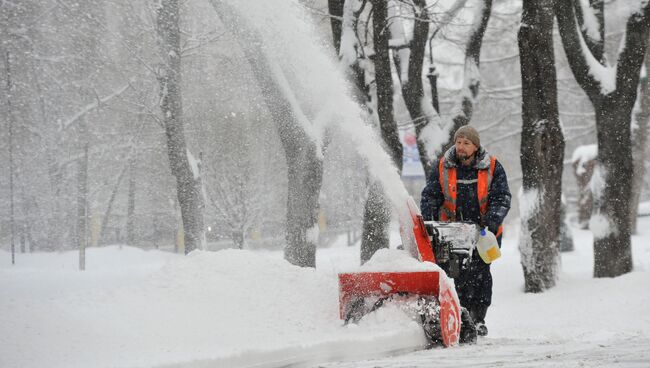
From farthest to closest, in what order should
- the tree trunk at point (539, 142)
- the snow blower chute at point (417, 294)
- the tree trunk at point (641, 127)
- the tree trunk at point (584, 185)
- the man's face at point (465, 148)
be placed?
the tree trunk at point (584, 185)
the tree trunk at point (641, 127)
the tree trunk at point (539, 142)
the man's face at point (465, 148)
the snow blower chute at point (417, 294)

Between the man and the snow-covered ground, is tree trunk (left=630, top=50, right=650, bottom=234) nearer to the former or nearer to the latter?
the snow-covered ground

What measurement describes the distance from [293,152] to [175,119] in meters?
3.35

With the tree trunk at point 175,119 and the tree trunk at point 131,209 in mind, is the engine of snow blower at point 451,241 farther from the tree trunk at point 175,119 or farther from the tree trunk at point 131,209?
the tree trunk at point 131,209

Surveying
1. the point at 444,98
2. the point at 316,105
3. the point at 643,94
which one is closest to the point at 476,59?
the point at 316,105

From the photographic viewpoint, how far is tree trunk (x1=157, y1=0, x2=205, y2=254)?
1298cm

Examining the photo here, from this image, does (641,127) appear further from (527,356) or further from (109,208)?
(109,208)

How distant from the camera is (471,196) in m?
5.89

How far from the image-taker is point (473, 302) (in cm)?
608

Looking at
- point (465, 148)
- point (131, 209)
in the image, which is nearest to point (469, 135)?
point (465, 148)

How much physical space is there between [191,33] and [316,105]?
4.99 meters

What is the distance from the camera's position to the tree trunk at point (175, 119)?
511 inches

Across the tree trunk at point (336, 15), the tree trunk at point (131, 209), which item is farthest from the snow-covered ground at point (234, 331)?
the tree trunk at point (131, 209)

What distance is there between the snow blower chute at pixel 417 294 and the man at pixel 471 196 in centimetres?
67

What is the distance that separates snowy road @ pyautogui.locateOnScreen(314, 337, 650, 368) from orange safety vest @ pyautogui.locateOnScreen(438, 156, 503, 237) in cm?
109
